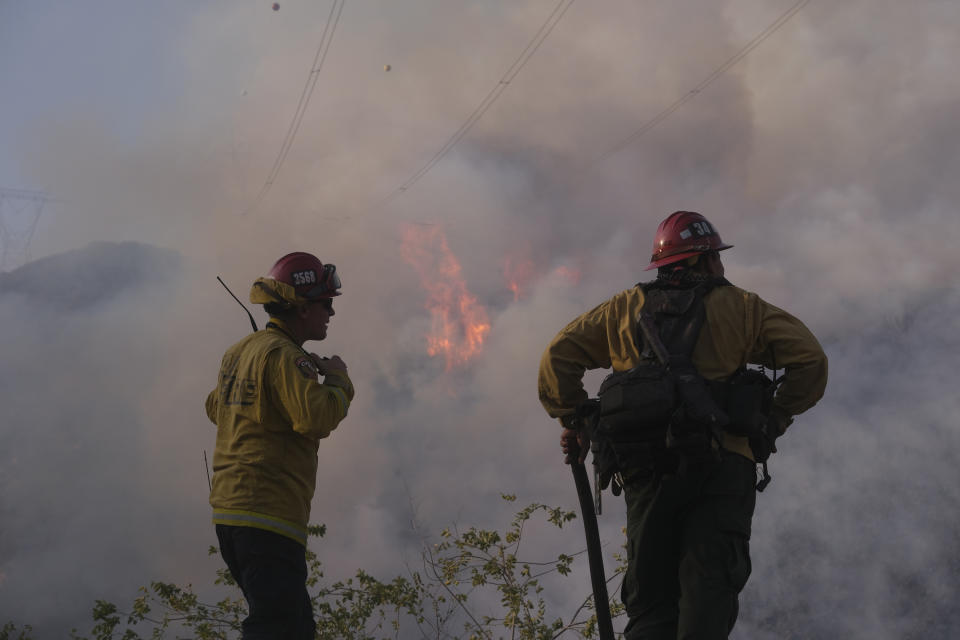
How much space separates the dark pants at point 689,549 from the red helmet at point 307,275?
2.09 m

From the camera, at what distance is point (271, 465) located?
15.1ft

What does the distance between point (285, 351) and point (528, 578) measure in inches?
156

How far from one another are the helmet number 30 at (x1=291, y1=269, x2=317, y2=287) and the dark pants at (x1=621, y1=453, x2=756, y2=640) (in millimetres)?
2158

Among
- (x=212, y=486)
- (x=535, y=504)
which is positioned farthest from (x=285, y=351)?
(x=535, y=504)

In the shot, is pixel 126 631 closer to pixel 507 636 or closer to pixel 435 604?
pixel 435 604

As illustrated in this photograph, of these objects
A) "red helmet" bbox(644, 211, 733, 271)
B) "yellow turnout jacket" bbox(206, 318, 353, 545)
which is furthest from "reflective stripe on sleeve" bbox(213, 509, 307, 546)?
"red helmet" bbox(644, 211, 733, 271)

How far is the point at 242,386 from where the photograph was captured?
4.73 meters

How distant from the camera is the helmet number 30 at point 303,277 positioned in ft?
17.2

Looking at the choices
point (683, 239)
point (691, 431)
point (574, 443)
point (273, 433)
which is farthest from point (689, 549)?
point (273, 433)

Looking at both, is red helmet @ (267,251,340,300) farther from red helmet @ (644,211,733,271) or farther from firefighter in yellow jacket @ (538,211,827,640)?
red helmet @ (644,211,733,271)

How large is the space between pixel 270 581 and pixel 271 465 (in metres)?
0.57

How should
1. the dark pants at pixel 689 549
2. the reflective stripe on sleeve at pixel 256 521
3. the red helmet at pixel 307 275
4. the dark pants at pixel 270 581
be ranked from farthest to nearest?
the red helmet at pixel 307 275 < the reflective stripe on sleeve at pixel 256 521 < the dark pants at pixel 270 581 < the dark pants at pixel 689 549

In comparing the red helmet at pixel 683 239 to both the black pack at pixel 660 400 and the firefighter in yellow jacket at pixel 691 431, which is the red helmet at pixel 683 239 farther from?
the black pack at pixel 660 400

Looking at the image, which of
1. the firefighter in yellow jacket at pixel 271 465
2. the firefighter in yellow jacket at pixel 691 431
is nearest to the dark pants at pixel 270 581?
the firefighter in yellow jacket at pixel 271 465
